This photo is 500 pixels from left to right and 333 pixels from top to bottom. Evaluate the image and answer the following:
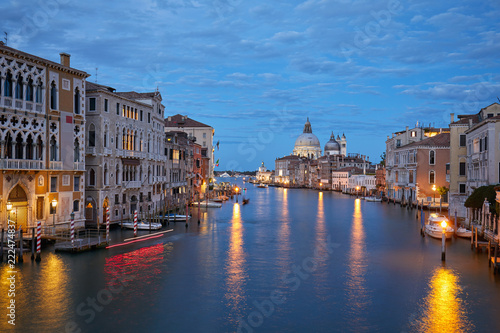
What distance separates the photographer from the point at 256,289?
19000mm

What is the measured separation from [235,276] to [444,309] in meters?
8.92

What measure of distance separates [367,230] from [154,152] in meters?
20.3

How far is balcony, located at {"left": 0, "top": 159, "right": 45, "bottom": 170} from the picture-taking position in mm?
24375

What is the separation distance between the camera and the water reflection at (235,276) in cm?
1678

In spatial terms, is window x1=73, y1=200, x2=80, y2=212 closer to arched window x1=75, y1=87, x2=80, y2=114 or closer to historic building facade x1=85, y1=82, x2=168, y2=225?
historic building facade x1=85, y1=82, x2=168, y2=225

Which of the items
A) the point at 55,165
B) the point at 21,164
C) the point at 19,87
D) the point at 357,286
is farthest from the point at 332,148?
the point at 357,286

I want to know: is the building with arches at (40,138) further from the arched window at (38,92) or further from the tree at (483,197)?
the tree at (483,197)

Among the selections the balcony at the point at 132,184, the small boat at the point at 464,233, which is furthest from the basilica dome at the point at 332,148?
the small boat at the point at 464,233

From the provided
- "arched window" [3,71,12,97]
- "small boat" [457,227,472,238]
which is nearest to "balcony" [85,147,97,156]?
"arched window" [3,71,12,97]

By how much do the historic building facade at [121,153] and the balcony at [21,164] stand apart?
5.79 metres

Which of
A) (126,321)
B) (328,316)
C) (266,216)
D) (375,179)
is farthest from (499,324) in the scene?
(375,179)

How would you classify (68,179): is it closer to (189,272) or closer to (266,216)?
(189,272)

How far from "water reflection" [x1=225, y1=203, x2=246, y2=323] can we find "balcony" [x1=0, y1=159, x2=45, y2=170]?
1214 cm

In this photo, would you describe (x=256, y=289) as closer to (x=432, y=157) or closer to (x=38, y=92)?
(x=38, y=92)
